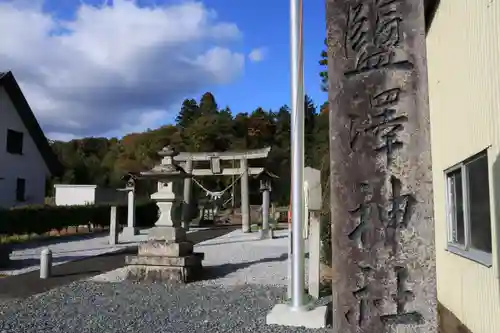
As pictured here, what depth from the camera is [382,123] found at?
10.6 feet

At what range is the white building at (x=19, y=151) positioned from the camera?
73.2 feet

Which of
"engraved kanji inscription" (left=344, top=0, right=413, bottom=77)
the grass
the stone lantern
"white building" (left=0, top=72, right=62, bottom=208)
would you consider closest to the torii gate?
the stone lantern

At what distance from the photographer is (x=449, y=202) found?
655cm

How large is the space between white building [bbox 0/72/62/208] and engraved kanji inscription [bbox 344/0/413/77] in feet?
72.2

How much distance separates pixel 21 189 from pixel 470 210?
75.5 feet

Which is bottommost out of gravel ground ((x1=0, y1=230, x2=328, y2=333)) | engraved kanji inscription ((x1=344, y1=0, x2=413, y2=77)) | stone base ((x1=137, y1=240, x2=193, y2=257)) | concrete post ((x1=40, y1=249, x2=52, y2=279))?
gravel ground ((x1=0, y1=230, x2=328, y2=333))

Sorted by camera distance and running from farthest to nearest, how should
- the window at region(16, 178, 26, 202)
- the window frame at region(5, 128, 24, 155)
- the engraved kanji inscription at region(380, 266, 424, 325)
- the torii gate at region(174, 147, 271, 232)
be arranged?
the window at region(16, 178, 26, 202)
the window frame at region(5, 128, 24, 155)
the torii gate at region(174, 147, 271, 232)
the engraved kanji inscription at region(380, 266, 424, 325)

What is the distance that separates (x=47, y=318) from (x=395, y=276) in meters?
5.14

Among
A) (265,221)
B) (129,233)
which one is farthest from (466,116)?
(265,221)

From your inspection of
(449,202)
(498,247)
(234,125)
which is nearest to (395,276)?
(498,247)

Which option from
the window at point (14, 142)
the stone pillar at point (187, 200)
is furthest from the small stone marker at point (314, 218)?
the window at point (14, 142)

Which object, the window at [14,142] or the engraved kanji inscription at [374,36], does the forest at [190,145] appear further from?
the engraved kanji inscription at [374,36]

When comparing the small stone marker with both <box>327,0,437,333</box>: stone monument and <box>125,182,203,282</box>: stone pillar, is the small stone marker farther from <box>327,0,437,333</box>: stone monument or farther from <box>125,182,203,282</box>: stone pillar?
<box>327,0,437,333</box>: stone monument

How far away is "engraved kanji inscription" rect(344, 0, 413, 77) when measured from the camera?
10.6ft
